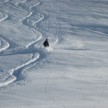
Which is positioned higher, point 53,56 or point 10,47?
point 53,56

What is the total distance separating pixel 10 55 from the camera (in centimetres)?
1384

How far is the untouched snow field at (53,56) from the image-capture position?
982cm

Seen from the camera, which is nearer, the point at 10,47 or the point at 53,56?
→ the point at 53,56

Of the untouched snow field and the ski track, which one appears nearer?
the untouched snow field

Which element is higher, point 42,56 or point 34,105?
point 34,105

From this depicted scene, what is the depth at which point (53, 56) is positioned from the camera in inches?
551

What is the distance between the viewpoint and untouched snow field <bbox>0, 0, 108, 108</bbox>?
9820 millimetres

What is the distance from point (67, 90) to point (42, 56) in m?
3.60

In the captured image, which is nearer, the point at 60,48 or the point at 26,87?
the point at 26,87

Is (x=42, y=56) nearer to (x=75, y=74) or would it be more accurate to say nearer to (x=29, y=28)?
(x=75, y=74)

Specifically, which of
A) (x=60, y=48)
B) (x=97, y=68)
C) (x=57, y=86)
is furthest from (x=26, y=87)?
(x=60, y=48)

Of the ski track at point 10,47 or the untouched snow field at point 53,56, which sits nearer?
the untouched snow field at point 53,56

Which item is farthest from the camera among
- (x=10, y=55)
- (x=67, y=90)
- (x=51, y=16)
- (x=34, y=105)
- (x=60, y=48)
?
(x=51, y=16)

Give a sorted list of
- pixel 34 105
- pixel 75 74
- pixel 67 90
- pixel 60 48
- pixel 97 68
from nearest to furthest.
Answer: pixel 34 105 → pixel 67 90 → pixel 75 74 → pixel 97 68 → pixel 60 48
